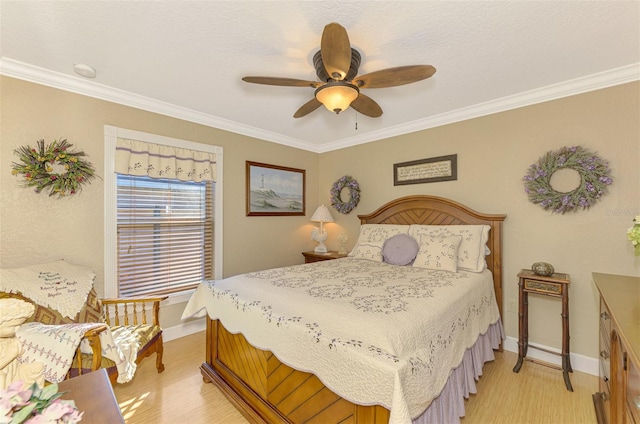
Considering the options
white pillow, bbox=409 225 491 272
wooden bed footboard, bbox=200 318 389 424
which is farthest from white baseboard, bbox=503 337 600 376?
wooden bed footboard, bbox=200 318 389 424

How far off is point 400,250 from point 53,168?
330cm

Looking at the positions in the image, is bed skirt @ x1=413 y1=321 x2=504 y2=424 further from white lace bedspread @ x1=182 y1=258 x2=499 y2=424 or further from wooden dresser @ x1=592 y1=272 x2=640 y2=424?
wooden dresser @ x1=592 y1=272 x2=640 y2=424

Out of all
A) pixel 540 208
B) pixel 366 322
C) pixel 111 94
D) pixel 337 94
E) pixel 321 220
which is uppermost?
pixel 111 94

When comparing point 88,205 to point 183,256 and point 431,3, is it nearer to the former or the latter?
point 183,256

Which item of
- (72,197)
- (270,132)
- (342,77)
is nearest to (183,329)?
(72,197)

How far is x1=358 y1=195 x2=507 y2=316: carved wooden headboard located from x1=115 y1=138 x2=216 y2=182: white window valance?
2.20 m

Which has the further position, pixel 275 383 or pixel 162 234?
pixel 162 234

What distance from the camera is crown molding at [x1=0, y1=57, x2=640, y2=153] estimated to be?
2238 mm

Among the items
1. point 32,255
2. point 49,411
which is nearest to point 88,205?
point 32,255

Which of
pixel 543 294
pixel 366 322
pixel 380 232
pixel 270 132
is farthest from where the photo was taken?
pixel 270 132

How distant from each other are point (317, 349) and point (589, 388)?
2431 mm

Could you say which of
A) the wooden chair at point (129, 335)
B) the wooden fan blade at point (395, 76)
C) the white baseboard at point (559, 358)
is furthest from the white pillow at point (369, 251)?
the wooden chair at point (129, 335)

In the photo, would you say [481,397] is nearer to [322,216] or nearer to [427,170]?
[427,170]

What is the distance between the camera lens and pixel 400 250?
299cm
